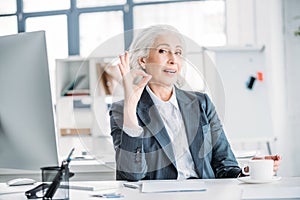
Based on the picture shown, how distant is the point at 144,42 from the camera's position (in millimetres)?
1747

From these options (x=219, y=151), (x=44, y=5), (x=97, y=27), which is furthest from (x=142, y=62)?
(x=44, y=5)

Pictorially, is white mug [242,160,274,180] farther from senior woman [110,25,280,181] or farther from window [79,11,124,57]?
window [79,11,124,57]

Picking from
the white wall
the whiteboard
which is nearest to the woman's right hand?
the whiteboard

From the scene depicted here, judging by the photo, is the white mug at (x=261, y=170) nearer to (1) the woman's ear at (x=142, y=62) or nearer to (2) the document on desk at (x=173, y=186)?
(2) the document on desk at (x=173, y=186)

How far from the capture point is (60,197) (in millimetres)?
1234

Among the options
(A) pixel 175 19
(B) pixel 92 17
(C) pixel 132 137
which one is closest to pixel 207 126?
(C) pixel 132 137

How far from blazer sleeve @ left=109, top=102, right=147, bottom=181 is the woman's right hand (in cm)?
4

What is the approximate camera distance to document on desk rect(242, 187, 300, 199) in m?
1.23

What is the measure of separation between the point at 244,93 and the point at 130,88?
231 cm

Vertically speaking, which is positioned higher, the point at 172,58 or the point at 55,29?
the point at 55,29

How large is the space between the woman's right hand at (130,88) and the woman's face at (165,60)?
1.4 inches

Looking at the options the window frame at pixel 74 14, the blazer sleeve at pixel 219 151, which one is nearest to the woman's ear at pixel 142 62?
the blazer sleeve at pixel 219 151

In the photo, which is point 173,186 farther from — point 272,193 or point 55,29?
point 55,29

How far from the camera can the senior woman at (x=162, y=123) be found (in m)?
1.67
